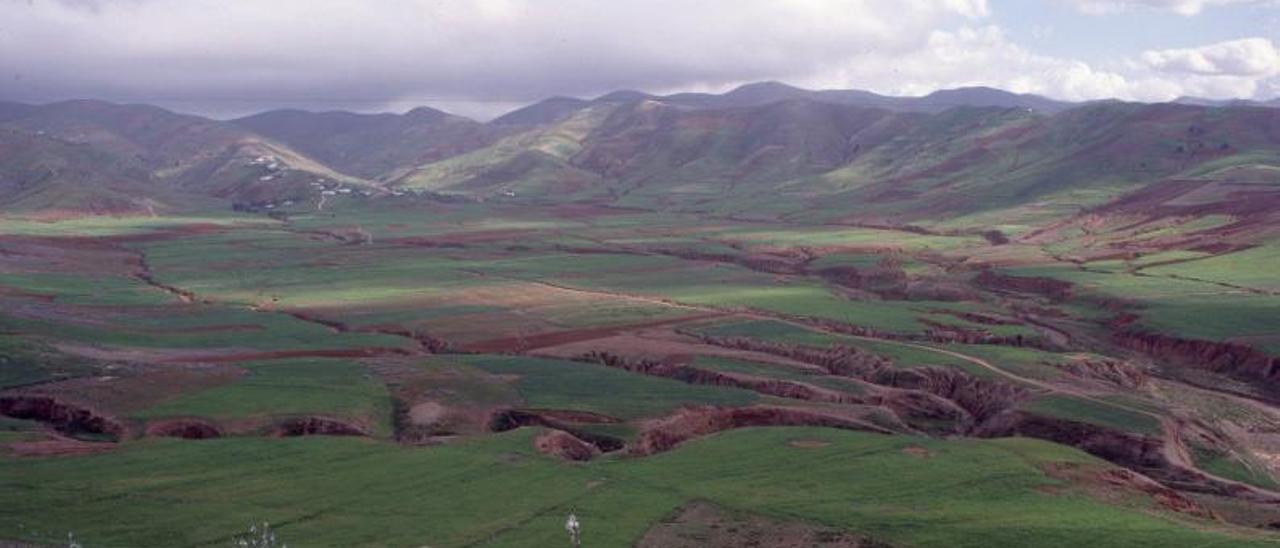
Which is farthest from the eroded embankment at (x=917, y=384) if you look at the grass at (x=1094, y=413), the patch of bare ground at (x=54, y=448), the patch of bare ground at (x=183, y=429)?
the patch of bare ground at (x=54, y=448)

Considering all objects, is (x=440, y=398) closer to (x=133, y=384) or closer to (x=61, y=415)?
(x=133, y=384)

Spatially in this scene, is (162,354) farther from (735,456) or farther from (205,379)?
(735,456)

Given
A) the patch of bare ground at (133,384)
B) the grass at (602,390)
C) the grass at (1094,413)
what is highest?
the grass at (1094,413)

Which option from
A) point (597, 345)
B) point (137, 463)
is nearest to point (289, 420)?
point (137, 463)

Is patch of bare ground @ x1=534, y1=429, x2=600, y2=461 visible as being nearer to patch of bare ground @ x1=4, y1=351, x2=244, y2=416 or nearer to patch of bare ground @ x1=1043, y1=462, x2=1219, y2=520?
→ patch of bare ground @ x1=1043, y1=462, x2=1219, y2=520

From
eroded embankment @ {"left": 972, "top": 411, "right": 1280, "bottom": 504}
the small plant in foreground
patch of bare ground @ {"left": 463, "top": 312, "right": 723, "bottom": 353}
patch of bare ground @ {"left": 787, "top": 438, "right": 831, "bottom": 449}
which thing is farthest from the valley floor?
the small plant in foreground

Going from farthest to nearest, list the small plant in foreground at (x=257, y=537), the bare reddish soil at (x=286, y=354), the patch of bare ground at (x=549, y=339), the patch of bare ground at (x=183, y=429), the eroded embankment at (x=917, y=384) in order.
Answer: the patch of bare ground at (x=549, y=339) → the bare reddish soil at (x=286, y=354) → the eroded embankment at (x=917, y=384) → the patch of bare ground at (x=183, y=429) → the small plant in foreground at (x=257, y=537)

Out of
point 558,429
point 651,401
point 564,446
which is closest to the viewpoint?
point 564,446

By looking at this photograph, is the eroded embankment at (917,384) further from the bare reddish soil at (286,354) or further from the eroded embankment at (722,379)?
the bare reddish soil at (286,354)

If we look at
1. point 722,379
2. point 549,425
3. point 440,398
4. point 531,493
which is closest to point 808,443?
point 549,425
